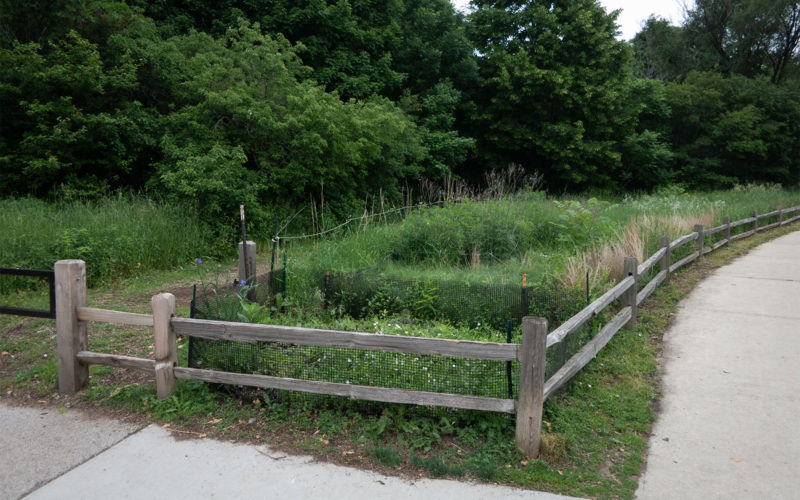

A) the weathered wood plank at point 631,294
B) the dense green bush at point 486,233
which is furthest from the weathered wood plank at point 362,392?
the dense green bush at point 486,233

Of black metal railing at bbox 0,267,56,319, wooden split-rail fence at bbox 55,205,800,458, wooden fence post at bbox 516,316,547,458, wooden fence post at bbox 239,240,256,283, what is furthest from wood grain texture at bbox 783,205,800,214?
black metal railing at bbox 0,267,56,319

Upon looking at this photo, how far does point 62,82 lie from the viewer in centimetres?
1271

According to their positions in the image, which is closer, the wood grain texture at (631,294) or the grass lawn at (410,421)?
Answer: the grass lawn at (410,421)

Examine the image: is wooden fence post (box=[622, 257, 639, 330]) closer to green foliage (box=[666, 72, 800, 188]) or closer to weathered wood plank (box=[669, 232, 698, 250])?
weathered wood plank (box=[669, 232, 698, 250])

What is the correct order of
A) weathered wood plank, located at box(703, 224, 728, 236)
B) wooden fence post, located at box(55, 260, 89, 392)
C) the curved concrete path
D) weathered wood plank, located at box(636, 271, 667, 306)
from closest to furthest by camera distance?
the curved concrete path, wooden fence post, located at box(55, 260, 89, 392), weathered wood plank, located at box(636, 271, 667, 306), weathered wood plank, located at box(703, 224, 728, 236)

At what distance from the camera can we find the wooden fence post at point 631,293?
676 cm

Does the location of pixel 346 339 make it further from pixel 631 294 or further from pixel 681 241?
pixel 681 241

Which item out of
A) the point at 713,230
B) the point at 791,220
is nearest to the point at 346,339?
the point at 713,230

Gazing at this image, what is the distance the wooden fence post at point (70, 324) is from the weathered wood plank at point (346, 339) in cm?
99

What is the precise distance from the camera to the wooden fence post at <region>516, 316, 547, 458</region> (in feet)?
12.5

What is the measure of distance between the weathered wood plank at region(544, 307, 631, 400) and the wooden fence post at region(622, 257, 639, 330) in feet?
1.66

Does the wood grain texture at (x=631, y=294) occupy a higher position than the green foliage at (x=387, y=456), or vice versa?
the wood grain texture at (x=631, y=294)

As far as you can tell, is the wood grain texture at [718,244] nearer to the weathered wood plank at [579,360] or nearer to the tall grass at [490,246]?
the tall grass at [490,246]

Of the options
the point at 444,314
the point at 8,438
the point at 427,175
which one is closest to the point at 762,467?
the point at 444,314
